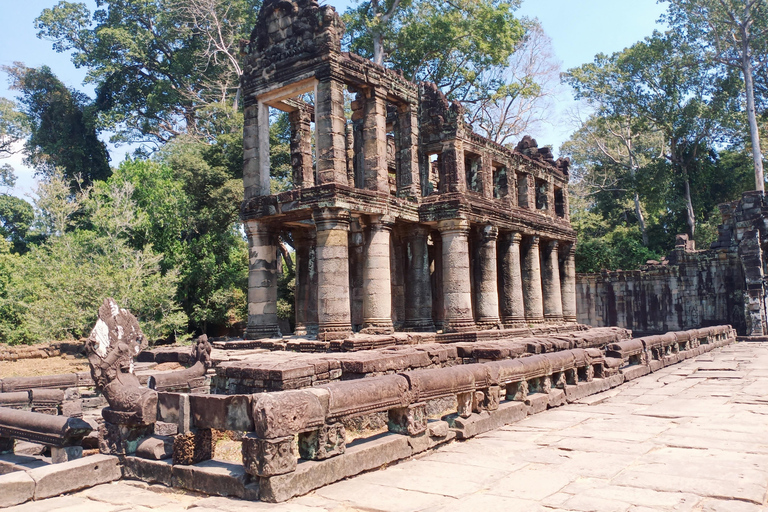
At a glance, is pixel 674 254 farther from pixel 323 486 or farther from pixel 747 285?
pixel 323 486

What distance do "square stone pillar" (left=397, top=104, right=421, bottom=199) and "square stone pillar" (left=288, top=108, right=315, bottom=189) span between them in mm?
2685

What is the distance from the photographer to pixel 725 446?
6.11 m

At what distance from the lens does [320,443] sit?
5.16 meters

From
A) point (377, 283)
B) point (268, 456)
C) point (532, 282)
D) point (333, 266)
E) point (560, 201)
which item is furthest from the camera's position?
point (560, 201)

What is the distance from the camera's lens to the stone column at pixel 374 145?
15.0 meters

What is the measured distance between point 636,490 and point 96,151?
3978 centimetres

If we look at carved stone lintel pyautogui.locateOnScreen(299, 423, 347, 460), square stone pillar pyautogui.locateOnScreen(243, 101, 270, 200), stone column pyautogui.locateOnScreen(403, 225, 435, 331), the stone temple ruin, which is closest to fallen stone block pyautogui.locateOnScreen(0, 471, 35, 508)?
the stone temple ruin

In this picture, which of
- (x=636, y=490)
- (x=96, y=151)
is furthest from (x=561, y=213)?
(x=96, y=151)

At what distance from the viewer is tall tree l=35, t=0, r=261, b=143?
34.9 m

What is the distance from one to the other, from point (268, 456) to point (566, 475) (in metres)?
2.56

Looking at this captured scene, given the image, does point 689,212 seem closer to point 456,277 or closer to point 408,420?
point 456,277

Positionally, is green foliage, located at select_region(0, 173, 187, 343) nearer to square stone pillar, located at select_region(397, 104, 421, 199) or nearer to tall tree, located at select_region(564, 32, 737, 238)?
square stone pillar, located at select_region(397, 104, 421, 199)

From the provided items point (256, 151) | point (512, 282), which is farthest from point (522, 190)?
point (256, 151)

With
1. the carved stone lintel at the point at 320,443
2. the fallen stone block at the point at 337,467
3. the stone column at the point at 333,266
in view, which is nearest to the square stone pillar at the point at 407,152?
the stone column at the point at 333,266
